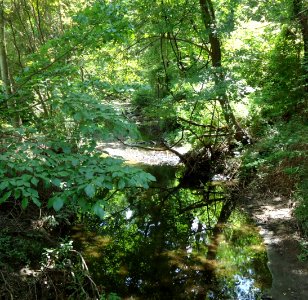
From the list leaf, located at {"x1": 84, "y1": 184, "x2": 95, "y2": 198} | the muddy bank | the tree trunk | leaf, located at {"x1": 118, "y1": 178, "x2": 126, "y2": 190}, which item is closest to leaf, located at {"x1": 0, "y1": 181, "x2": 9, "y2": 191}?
leaf, located at {"x1": 84, "y1": 184, "x2": 95, "y2": 198}

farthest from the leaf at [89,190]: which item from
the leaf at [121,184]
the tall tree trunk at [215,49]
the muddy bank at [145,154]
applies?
the muddy bank at [145,154]

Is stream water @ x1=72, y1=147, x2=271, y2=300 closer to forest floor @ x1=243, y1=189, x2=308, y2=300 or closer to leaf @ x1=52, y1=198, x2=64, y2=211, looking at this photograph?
forest floor @ x1=243, y1=189, x2=308, y2=300

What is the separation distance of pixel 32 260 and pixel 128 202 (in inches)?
200

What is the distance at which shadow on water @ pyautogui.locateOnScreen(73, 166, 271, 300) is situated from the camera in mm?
6055

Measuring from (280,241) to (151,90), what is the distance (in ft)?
14.0

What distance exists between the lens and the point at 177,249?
24.8ft

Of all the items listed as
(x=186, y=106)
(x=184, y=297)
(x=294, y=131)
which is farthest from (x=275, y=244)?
(x=186, y=106)

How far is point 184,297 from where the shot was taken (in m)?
5.78

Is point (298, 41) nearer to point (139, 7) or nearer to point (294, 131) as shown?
point (294, 131)

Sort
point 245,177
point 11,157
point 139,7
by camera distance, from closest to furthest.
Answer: point 11,157 < point 139,7 < point 245,177

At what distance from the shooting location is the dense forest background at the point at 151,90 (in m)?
3.25

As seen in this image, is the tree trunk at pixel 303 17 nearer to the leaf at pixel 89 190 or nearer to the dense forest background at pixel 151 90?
the dense forest background at pixel 151 90

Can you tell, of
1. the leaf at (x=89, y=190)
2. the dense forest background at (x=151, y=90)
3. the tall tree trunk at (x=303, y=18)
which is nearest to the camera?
the leaf at (x=89, y=190)

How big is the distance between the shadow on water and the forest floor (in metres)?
0.20
